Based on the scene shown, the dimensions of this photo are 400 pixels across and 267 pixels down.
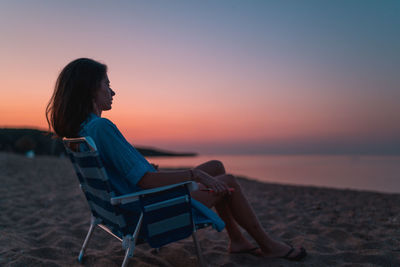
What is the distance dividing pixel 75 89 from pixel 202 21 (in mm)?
6199

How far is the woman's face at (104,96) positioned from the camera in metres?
1.77

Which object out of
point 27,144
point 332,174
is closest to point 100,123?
point 332,174

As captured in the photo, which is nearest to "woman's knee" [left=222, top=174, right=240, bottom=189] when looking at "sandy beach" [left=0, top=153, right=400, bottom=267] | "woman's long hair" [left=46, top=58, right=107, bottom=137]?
"sandy beach" [left=0, top=153, right=400, bottom=267]

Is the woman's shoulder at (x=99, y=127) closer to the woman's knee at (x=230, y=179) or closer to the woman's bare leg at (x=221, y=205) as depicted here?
the woman's bare leg at (x=221, y=205)

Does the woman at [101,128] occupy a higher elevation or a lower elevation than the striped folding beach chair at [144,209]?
higher

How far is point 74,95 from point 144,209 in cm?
82

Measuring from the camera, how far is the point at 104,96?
5.92 feet

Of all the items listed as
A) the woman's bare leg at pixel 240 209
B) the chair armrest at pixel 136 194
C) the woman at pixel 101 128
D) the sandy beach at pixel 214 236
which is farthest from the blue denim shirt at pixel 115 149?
the sandy beach at pixel 214 236

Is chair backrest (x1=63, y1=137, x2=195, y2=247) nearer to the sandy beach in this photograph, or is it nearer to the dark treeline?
the sandy beach

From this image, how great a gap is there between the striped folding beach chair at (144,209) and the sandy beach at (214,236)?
66 cm

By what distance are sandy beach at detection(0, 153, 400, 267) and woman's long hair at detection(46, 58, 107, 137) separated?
116 cm

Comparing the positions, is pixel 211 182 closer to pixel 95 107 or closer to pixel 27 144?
pixel 95 107

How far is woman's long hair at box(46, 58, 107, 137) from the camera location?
5.57 ft

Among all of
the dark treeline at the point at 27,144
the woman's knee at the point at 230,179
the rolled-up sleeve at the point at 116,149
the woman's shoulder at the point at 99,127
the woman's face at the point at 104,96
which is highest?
the woman's face at the point at 104,96
